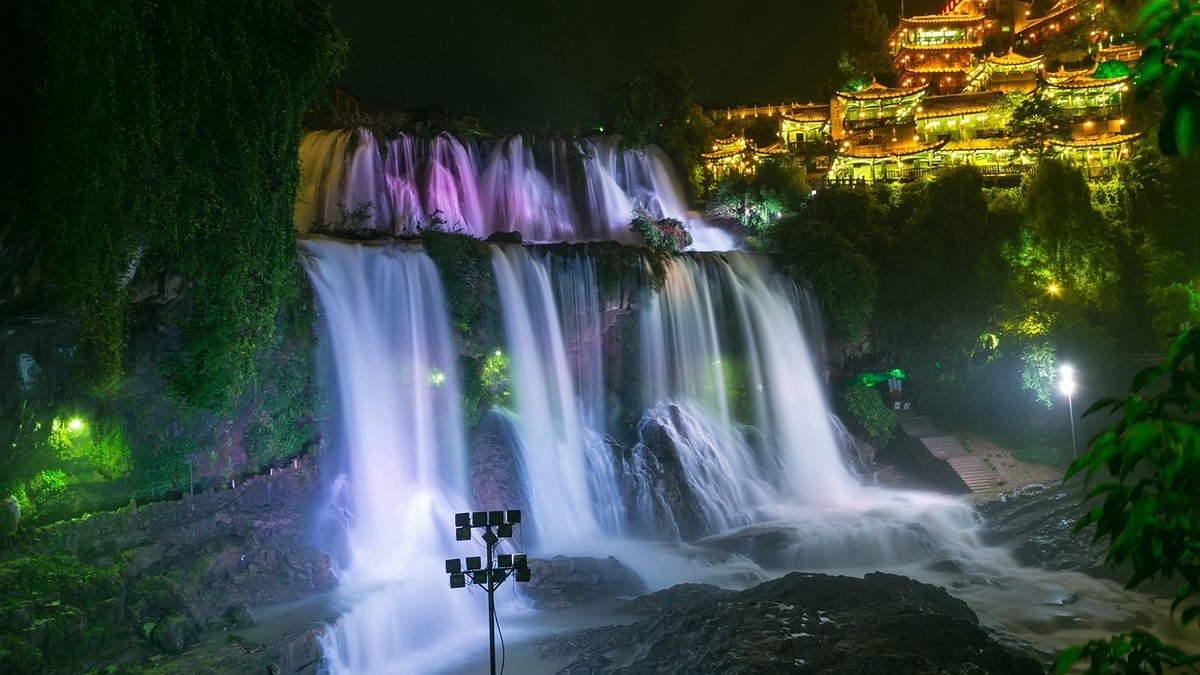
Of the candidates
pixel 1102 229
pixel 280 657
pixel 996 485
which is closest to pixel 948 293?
pixel 1102 229

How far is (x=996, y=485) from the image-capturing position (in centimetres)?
1989

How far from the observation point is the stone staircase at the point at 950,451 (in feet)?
66.7

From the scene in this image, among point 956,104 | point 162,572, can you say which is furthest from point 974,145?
point 162,572

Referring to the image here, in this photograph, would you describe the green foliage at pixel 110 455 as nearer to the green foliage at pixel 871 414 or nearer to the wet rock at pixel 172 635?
the wet rock at pixel 172 635

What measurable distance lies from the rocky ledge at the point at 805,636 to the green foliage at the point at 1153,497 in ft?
21.8

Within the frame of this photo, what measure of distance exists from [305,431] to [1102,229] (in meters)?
25.2

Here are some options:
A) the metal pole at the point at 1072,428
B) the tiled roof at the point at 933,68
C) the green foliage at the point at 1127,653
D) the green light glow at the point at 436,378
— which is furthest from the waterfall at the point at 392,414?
the tiled roof at the point at 933,68

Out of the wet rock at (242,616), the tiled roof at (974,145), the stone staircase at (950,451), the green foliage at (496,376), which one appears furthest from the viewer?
the tiled roof at (974,145)

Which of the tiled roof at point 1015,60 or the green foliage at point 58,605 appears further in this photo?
the tiled roof at point 1015,60

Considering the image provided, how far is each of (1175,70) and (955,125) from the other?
42.1 metres

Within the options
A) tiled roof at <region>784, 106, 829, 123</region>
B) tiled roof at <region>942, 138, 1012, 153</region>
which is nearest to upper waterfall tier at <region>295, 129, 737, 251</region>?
tiled roof at <region>784, 106, 829, 123</region>

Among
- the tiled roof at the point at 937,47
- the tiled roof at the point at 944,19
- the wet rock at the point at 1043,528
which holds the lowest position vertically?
the wet rock at the point at 1043,528

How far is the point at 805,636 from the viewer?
8703 mm

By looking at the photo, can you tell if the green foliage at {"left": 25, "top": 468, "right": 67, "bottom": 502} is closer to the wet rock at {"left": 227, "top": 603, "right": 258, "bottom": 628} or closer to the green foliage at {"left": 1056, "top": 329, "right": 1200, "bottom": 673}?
the wet rock at {"left": 227, "top": 603, "right": 258, "bottom": 628}
